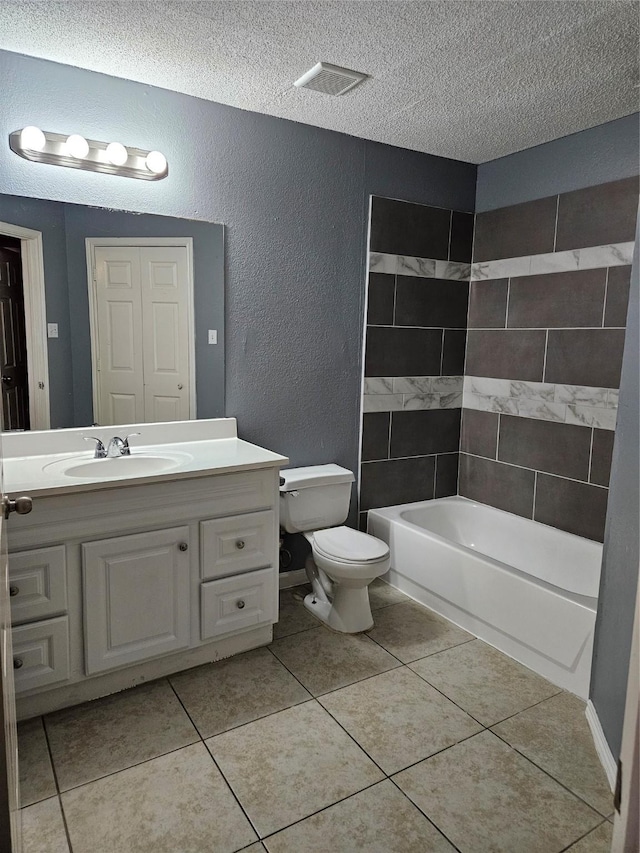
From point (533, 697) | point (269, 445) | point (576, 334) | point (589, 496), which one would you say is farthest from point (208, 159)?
point (533, 697)

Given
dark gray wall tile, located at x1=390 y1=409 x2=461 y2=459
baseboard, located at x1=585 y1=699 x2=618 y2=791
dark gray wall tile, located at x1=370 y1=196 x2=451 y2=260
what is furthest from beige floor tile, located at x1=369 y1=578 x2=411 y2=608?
dark gray wall tile, located at x1=370 y1=196 x2=451 y2=260

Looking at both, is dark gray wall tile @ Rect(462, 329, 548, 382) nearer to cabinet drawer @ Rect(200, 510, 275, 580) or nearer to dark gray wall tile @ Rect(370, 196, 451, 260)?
dark gray wall tile @ Rect(370, 196, 451, 260)

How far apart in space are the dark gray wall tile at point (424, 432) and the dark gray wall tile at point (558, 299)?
66 cm

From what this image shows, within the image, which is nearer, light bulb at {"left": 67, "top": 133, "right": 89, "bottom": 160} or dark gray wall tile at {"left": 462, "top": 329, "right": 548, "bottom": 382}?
light bulb at {"left": 67, "top": 133, "right": 89, "bottom": 160}

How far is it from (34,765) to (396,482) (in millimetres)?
2198

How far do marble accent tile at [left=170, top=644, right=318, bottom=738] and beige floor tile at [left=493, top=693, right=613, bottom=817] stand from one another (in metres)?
0.77

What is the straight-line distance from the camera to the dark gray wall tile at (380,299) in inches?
124

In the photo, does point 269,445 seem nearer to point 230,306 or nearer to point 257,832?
point 230,306

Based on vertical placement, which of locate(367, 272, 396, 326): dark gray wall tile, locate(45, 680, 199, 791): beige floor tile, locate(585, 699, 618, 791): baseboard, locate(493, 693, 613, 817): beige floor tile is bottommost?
locate(45, 680, 199, 791): beige floor tile

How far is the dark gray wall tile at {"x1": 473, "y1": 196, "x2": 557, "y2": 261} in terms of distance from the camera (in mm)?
3035

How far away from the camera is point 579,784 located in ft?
5.94

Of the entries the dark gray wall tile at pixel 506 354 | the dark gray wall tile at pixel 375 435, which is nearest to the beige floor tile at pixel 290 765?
the dark gray wall tile at pixel 375 435

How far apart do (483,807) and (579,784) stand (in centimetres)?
33

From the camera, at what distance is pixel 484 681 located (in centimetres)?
234
